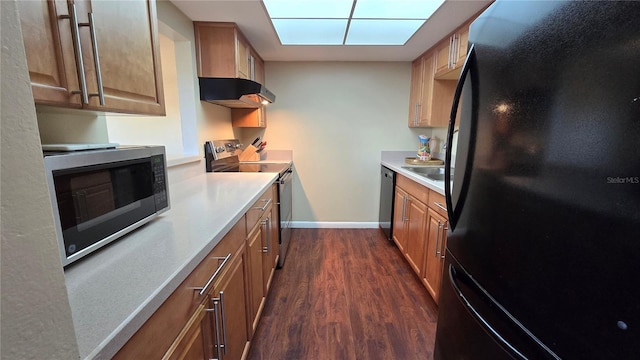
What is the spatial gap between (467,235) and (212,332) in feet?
3.11

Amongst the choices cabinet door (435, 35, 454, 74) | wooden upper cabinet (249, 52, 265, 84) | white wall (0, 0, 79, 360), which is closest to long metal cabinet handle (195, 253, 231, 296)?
white wall (0, 0, 79, 360)

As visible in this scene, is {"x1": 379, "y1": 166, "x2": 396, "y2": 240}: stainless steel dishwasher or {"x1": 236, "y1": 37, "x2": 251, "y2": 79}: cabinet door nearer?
{"x1": 236, "y1": 37, "x2": 251, "y2": 79}: cabinet door

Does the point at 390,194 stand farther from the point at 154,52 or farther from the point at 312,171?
the point at 154,52

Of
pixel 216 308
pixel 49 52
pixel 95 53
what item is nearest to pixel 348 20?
pixel 95 53

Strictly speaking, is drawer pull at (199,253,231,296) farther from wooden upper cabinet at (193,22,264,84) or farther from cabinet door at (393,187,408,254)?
cabinet door at (393,187,408,254)

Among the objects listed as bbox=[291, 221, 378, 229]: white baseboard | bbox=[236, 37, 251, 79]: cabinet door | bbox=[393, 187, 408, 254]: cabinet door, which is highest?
bbox=[236, 37, 251, 79]: cabinet door

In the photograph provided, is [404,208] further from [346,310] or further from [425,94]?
[425,94]

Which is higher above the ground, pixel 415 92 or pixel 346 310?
pixel 415 92

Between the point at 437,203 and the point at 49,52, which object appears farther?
the point at 437,203

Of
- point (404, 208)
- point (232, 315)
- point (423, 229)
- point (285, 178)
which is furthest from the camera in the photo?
point (285, 178)

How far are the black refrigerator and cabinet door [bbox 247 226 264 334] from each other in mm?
1004

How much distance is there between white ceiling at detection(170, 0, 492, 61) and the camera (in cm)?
179

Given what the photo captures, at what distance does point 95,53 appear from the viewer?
0.80 meters

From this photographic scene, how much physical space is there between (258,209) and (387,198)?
1858 millimetres
